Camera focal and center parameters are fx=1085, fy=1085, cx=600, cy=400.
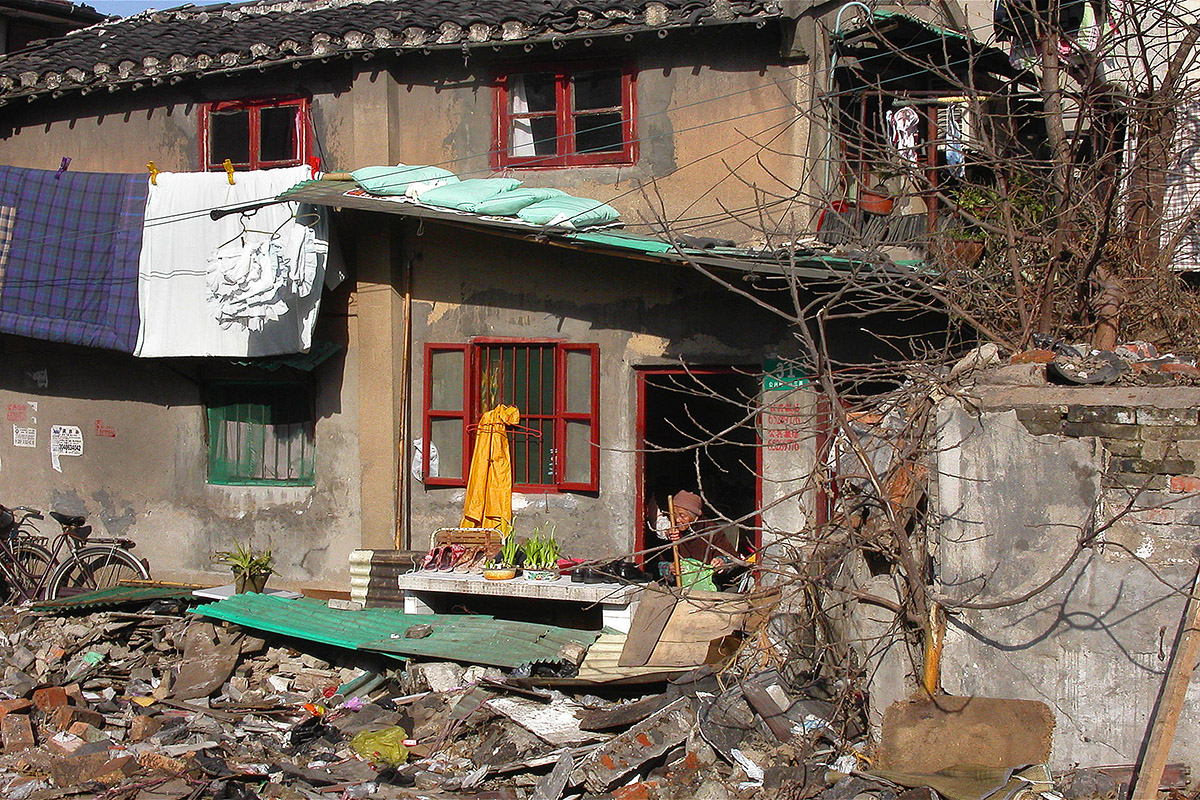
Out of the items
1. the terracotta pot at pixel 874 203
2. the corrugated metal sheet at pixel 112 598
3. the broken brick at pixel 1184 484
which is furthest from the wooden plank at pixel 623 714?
the terracotta pot at pixel 874 203

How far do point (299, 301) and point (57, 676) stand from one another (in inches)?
148

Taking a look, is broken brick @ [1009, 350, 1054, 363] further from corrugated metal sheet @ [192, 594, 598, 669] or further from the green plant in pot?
the green plant in pot

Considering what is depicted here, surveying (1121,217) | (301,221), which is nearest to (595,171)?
(301,221)

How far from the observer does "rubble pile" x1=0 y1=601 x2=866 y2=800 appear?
637 cm

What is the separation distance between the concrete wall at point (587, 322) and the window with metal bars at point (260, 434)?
1.27 metres

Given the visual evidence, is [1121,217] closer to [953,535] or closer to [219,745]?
[953,535]

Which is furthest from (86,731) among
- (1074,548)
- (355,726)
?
(1074,548)

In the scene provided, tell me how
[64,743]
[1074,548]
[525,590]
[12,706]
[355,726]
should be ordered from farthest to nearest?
[525,590] → [12,706] → [355,726] → [64,743] → [1074,548]

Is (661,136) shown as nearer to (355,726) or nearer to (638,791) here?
(355,726)

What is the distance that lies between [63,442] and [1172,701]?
1080cm

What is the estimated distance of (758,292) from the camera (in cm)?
948

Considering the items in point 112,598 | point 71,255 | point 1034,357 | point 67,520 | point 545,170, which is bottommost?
point 112,598

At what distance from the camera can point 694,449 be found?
10.3 meters

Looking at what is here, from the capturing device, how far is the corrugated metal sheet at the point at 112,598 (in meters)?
9.66
